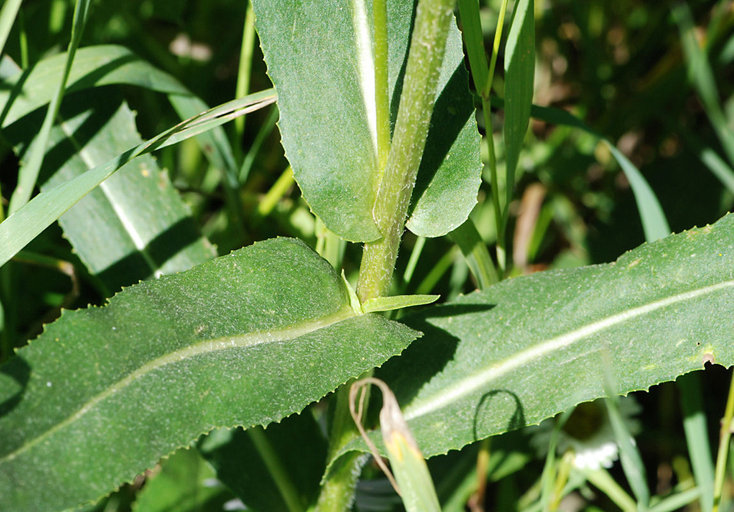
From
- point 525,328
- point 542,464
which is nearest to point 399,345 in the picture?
point 525,328

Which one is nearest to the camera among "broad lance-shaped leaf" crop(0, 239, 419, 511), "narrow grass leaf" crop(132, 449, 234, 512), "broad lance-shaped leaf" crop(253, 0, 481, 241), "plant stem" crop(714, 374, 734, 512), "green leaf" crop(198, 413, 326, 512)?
"broad lance-shaped leaf" crop(0, 239, 419, 511)

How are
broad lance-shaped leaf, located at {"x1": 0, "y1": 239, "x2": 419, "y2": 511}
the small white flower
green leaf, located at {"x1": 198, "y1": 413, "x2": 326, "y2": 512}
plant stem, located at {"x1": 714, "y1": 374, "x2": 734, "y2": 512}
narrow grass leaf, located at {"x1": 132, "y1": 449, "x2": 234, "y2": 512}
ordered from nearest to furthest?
broad lance-shaped leaf, located at {"x1": 0, "y1": 239, "x2": 419, "y2": 511}, plant stem, located at {"x1": 714, "y1": 374, "x2": 734, "y2": 512}, green leaf, located at {"x1": 198, "y1": 413, "x2": 326, "y2": 512}, narrow grass leaf, located at {"x1": 132, "y1": 449, "x2": 234, "y2": 512}, the small white flower

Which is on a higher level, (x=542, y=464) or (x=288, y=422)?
(x=288, y=422)

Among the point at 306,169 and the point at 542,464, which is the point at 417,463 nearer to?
the point at 306,169

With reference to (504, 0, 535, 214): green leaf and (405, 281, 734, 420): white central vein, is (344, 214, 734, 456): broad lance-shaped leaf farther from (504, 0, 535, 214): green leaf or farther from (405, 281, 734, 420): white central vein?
(504, 0, 535, 214): green leaf

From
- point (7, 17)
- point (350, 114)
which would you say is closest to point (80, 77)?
point (7, 17)

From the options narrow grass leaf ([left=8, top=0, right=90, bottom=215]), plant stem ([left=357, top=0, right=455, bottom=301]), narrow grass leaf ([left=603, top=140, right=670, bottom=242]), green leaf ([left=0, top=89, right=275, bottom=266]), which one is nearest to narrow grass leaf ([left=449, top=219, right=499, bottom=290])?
plant stem ([left=357, top=0, right=455, bottom=301])

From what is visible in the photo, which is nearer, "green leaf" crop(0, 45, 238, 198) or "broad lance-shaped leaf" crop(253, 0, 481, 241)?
"broad lance-shaped leaf" crop(253, 0, 481, 241)

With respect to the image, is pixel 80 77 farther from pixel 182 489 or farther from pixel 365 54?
pixel 182 489
